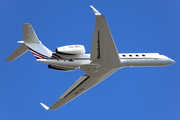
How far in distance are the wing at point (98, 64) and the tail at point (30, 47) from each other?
380 centimetres

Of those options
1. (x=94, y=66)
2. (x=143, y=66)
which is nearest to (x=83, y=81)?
(x=94, y=66)

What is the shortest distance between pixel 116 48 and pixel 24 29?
865 cm

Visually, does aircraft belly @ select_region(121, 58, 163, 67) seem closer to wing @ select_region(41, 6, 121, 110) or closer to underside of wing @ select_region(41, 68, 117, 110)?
wing @ select_region(41, 6, 121, 110)

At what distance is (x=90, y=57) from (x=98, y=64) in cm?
141

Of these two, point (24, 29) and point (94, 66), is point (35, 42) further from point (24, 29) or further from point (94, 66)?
point (94, 66)

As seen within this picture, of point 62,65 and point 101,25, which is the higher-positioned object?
point 101,25

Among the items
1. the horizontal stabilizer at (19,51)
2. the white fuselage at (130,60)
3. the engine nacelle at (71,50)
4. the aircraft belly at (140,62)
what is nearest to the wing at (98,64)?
the white fuselage at (130,60)

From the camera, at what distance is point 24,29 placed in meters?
30.4

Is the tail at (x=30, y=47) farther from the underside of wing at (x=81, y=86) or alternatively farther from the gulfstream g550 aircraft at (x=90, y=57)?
the underside of wing at (x=81, y=86)

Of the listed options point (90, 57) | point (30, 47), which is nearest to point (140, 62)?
point (90, 57)

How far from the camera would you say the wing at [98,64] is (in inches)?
1019

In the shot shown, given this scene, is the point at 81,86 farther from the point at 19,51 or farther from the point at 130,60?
the point at 19,51

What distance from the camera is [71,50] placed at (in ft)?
96.8

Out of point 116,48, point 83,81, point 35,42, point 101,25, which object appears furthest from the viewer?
point 83,81
